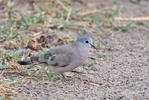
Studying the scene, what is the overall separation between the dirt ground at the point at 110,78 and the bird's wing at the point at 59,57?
0.25 meters

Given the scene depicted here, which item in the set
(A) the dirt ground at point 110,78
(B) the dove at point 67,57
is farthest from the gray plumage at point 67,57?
(A) the dirt ground at point 110,78

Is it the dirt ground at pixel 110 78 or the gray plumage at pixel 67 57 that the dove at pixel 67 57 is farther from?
the dirt ground at pixel 110 78

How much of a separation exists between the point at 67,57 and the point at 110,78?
693mm

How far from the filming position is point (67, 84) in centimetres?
507

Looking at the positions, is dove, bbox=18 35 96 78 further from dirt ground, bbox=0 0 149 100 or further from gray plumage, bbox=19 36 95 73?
dirt ground, bbox=0 0 149 100

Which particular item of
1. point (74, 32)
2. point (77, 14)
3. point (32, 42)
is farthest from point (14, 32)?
point (77, 14)

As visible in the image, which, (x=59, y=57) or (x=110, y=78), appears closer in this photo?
(x=59, y=57)

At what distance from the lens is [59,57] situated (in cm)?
518

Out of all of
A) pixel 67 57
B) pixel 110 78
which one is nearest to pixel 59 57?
pixel 67 57

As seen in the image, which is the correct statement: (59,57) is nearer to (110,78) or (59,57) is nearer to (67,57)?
(67,57)

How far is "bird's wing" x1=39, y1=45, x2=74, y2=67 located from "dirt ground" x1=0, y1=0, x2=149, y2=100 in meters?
0.25

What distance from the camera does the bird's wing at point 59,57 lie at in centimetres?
512

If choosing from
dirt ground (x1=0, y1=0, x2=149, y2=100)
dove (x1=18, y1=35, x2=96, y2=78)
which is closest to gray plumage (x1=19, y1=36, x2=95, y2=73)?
dove (x1=18, y1=35, x2=96, y2=78)

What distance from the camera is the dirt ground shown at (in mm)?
4594
